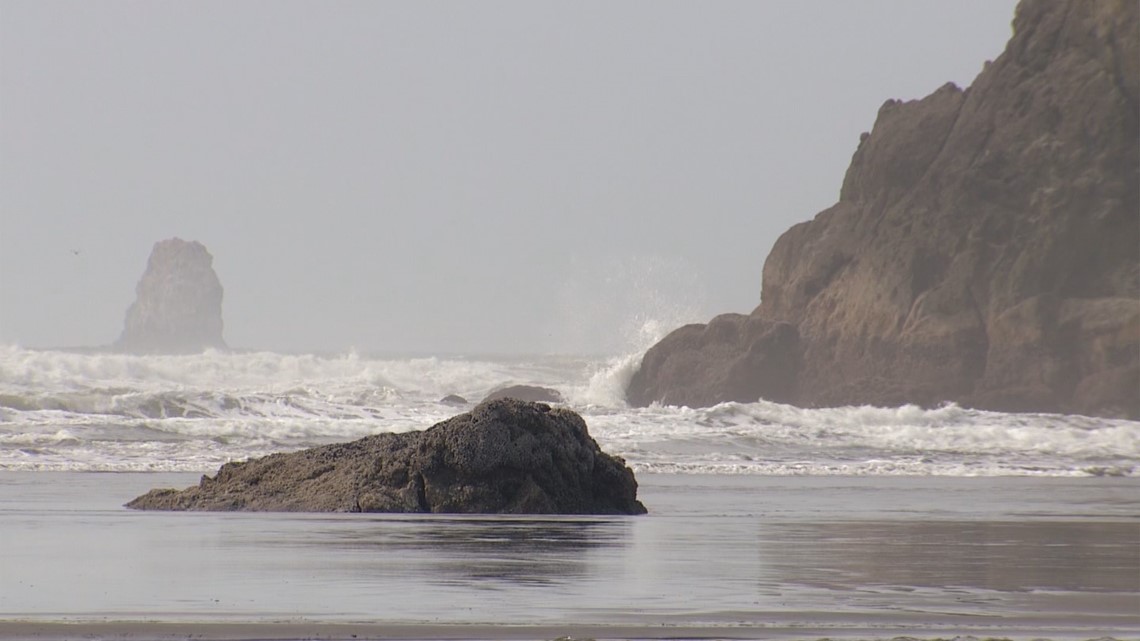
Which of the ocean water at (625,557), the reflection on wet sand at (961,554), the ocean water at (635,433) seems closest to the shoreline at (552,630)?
the ocean water at (625,557)

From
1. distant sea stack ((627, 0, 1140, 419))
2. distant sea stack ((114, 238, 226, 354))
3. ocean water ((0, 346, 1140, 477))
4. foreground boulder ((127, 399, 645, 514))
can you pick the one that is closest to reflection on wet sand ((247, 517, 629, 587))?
foreground boulder ((127, 399, 645, 514))

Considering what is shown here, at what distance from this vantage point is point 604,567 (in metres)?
9.29

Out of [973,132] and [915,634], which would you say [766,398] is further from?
[915,634]

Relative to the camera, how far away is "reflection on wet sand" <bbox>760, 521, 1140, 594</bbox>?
8.55 m

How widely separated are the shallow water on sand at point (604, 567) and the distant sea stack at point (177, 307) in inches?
4785

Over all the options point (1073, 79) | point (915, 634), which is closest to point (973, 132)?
point (1073, 79)

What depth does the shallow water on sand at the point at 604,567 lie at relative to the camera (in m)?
6.91

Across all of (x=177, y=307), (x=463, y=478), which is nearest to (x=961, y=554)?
(x=463, y=478)

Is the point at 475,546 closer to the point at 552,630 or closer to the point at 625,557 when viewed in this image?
the point at 625,557

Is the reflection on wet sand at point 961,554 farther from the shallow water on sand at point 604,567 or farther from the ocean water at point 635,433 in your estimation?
the ocean water at point 635,433

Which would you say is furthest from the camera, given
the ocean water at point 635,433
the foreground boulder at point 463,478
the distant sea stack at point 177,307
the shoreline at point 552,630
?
the distant sea stack at point 177,307

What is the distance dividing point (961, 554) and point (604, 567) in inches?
106

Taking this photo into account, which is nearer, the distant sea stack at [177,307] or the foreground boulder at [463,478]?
the foreground boulder at [463,478]

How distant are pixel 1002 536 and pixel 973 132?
48.4 m
